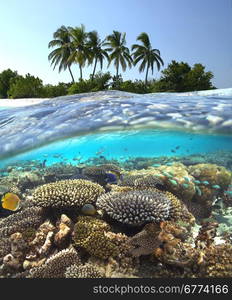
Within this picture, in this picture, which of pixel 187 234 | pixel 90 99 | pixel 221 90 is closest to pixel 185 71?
pixel 221 90

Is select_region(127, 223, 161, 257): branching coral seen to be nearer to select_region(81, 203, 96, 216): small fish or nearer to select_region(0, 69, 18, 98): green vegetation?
Answer: select_region(81, 203, 96, 216): small fish

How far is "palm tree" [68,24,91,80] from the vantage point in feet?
147

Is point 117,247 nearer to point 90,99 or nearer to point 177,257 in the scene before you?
point 177,257

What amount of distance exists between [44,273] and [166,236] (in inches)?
94.3

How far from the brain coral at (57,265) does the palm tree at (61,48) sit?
4376cm

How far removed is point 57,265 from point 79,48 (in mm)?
45177

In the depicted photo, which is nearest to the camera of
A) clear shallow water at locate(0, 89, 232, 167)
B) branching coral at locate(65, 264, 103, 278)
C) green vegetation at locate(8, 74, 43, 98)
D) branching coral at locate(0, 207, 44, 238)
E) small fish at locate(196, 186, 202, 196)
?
branching coral at locate(65, 264, 103, 278)

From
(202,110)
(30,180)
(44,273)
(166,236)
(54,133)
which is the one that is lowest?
(30,180)

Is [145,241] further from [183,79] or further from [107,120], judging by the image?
[183,79]

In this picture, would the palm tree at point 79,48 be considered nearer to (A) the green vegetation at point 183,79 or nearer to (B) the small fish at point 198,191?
(A) the green vegetation at point 183,79

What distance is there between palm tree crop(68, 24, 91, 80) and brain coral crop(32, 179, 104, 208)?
1610 inches

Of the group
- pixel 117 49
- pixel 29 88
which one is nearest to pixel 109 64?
pixel 117 49

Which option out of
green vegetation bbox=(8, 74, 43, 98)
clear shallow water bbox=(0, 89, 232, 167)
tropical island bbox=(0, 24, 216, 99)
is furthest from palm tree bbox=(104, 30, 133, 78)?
clear shallow water bbox=(0, 89, 232, 167)

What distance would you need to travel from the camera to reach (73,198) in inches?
251
